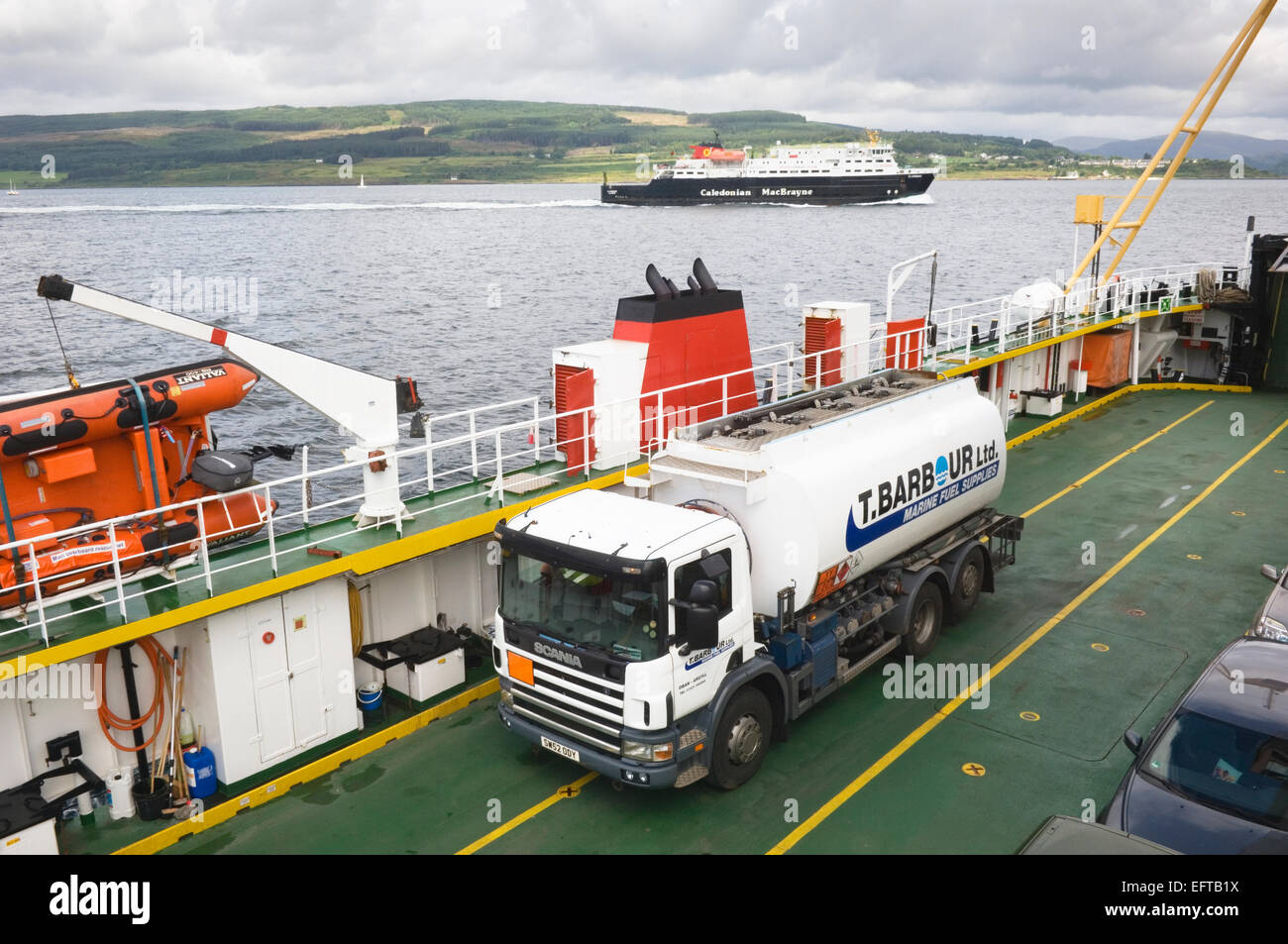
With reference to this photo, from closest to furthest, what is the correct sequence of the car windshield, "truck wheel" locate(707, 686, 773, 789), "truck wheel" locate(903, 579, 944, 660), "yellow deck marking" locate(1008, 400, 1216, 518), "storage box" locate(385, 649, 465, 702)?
the car windshield
"truck wheel" locate(707, 686, 773, 789)
"storage box" locate(385, 649, 465, 702)
"truck wheel" locate(903, 579, 944, 660)
"yellow deck marking" locate(1008, 400, 1216, 518)

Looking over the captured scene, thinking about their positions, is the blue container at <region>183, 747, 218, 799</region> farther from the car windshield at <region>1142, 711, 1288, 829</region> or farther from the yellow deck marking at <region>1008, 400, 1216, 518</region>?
the yellow deck marking at <region>1008, 400, 1216, 518</region>

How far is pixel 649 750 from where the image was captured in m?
8.45

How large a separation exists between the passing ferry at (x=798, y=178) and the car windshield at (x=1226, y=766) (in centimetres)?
12562

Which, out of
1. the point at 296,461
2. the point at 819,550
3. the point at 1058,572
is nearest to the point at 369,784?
the point at 819,550

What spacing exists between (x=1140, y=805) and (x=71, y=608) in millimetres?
9301

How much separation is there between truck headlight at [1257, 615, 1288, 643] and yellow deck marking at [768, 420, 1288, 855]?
2.51 meters

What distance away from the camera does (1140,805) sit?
7773 mm

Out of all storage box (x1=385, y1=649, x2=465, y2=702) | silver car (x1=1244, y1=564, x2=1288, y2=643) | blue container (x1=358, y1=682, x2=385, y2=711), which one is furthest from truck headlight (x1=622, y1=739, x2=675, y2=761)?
silver car (x1=1244, y1=564, x2=1288, y2=643)

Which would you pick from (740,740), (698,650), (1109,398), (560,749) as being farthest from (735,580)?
(1109,398)

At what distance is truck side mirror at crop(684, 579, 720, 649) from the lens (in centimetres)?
820

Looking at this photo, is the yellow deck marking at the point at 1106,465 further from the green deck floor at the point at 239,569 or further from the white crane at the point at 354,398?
the white crane at the point at 354,398

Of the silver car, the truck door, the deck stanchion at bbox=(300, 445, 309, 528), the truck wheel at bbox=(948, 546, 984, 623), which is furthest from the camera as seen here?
the truck wheel at bbox=(948, 546, 984, 623)

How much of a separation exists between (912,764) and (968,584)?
3.76m

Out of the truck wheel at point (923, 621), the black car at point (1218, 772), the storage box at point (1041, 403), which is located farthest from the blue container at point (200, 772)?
the storage box at point (1041, 403)
